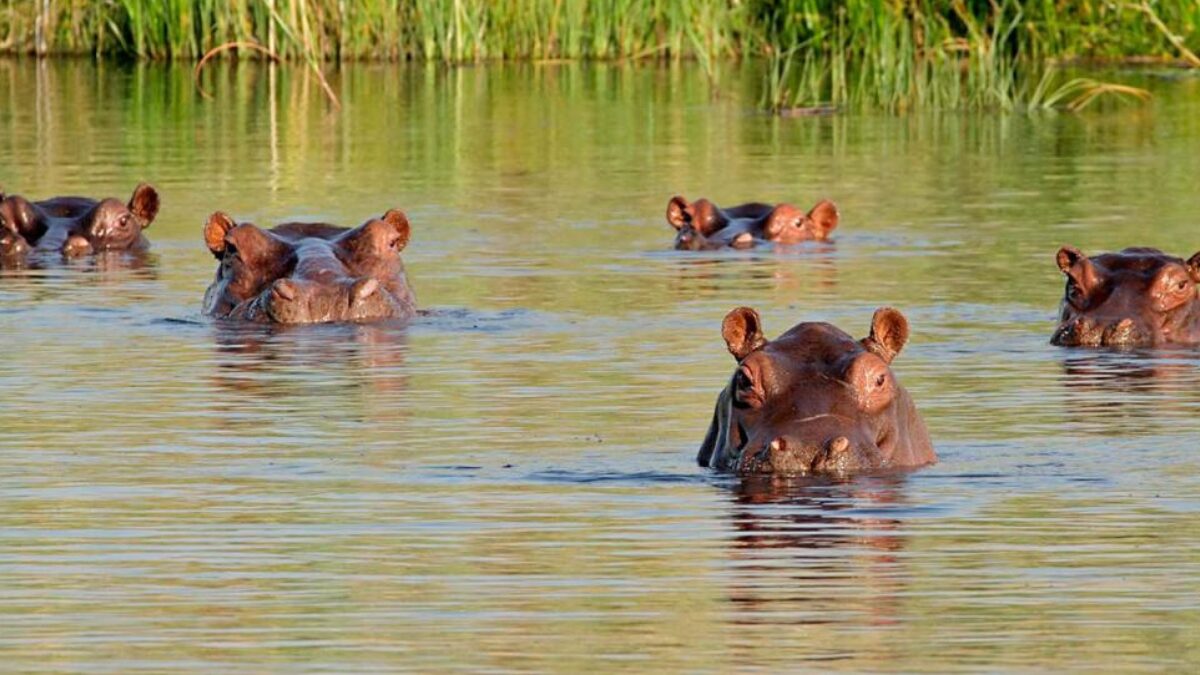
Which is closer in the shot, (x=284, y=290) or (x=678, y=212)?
(x=284, y=290)

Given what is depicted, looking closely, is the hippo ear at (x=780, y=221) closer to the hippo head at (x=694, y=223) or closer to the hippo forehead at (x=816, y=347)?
the hippo head at (x=694, y=223)

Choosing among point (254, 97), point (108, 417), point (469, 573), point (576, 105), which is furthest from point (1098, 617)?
point (254, 97)

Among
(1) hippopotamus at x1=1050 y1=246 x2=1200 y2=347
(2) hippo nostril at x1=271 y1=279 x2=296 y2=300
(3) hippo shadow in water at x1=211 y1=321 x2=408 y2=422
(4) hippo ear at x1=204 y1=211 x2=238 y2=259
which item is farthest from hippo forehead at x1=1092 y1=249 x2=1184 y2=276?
(4) hippo ear at x1=204 y1=211 x2=238 y2=259

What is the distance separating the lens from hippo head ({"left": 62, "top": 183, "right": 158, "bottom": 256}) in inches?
757

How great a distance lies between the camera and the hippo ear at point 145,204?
19722 millimetres

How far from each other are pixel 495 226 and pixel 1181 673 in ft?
48.0

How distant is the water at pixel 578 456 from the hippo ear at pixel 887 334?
1.42 feet

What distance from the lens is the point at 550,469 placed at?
10258mm

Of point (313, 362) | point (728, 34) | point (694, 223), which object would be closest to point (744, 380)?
point (313, 362)

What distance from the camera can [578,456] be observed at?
10.5 metres

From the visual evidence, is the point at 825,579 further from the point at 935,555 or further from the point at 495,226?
the point at 495,226

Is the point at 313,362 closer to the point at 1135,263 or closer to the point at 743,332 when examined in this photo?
the point at 1135,263

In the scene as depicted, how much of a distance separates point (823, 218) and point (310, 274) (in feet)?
19.8

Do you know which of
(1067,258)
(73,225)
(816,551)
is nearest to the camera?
(816,551)
